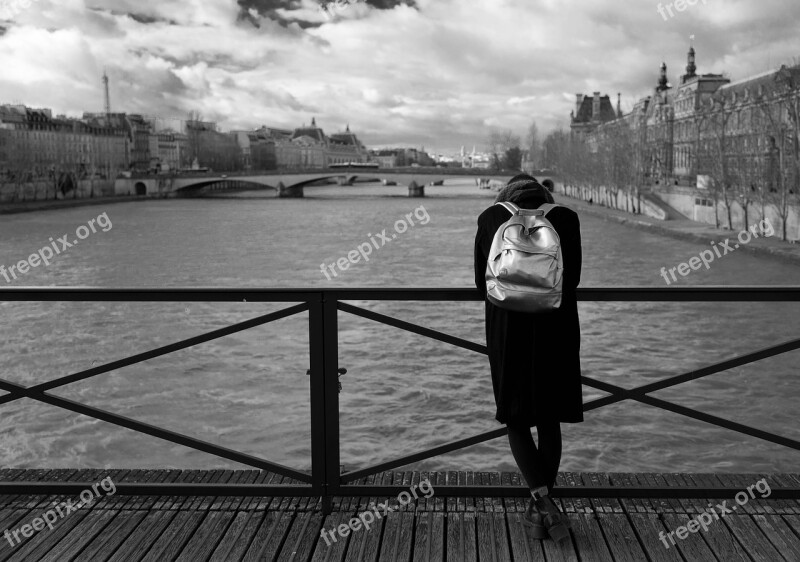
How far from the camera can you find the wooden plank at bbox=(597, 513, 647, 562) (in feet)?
9.90

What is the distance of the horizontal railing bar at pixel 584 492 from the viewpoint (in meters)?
3.41

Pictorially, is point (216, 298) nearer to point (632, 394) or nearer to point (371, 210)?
point (632, 394)

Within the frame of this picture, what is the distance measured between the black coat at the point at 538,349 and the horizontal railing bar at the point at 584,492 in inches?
21.0

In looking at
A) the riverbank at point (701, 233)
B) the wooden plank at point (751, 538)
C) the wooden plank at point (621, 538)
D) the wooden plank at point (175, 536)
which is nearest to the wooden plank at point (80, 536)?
the wooden plank at point (175, 536)

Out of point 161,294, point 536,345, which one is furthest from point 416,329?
point 161,294

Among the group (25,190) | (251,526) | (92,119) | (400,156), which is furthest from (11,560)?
(400,156)

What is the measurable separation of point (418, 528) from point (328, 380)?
0.66m

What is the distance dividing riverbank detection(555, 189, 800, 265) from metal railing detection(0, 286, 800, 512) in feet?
70.4

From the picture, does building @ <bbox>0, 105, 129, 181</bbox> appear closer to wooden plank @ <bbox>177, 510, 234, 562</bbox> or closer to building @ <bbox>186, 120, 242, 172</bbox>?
building @ <bbox>186, 120, 242, 172</bbox>

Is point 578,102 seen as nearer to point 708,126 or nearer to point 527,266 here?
point 708,126

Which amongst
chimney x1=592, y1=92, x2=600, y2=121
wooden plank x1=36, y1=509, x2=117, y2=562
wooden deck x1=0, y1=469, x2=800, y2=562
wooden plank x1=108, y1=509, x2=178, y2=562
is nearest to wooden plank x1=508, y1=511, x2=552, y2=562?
wooden deck x1=0, y1=469, x2=800, y2=562

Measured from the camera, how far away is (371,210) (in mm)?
51375

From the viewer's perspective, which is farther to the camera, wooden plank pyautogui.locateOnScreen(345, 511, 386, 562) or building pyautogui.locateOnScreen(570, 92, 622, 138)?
building pyautogui.locateOnScreen(570, 92, 622, 138)

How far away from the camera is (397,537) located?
318cm
